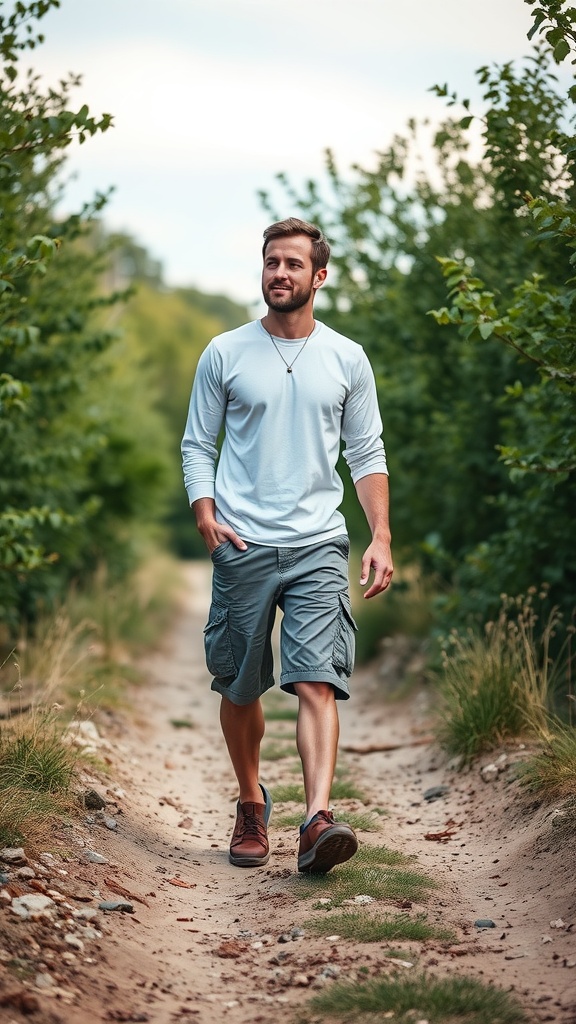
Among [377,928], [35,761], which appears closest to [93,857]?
[35,761]

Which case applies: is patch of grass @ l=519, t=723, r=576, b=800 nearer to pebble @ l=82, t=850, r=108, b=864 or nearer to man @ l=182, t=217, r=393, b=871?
man @ l=182, t=217, r=393, b=871

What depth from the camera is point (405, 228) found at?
993 cm

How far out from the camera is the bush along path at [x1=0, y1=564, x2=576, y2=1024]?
3291 millimetres

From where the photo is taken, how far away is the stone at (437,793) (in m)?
6.25

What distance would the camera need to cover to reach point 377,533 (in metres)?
4.65

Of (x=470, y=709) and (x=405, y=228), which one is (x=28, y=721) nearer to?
(x=470, y=709)

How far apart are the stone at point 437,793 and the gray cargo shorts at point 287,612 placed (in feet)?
6.15

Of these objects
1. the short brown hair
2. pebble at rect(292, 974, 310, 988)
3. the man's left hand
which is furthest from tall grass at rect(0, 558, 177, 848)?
the short brown hair

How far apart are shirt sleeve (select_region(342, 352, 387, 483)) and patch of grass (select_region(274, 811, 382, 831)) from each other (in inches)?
65.3

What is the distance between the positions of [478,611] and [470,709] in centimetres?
153


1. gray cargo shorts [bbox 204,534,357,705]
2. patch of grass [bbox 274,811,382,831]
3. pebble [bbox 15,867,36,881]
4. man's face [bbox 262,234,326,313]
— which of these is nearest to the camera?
pebble [bbox 15,867,36,881]

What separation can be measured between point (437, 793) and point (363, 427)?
2404 millimetres

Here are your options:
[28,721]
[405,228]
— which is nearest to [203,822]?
[28,721]

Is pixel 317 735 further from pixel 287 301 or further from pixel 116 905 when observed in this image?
pixel 287 301
